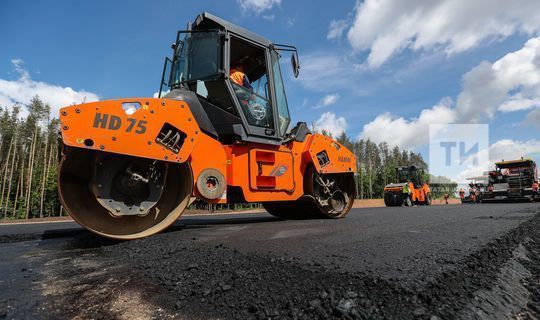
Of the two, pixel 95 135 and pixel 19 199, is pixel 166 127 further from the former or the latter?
pixel 19 199

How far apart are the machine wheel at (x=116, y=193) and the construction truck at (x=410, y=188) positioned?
665 inches

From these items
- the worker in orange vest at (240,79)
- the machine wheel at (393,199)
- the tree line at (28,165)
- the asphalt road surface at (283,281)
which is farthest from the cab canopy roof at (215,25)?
the tree line at (28,165)

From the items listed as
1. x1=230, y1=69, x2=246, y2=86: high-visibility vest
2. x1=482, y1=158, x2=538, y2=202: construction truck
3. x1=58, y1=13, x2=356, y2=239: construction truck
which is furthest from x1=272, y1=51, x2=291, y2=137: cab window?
x1=482, y1=158, x2=538, y2=202: construction truck

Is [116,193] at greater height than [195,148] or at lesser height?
lesser

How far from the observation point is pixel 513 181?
18.7 meters

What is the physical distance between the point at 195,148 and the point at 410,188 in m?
17.8

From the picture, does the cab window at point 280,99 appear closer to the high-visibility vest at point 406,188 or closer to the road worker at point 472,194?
the high-visibility vest at point 406,188

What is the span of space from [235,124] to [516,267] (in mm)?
3478

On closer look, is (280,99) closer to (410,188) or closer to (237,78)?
(237,78)

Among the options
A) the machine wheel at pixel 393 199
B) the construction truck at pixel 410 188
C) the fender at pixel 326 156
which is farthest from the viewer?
the construction truck at pixel 410 188

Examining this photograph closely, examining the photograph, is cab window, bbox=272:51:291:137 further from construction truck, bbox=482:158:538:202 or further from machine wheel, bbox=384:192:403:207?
construction truck, bbox=482:158:538:202

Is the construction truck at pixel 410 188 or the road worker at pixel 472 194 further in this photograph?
the road worker at pixel 472 194

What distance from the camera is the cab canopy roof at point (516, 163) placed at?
767 inches

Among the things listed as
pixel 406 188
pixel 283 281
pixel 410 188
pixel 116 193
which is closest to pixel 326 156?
pixel 116 193
